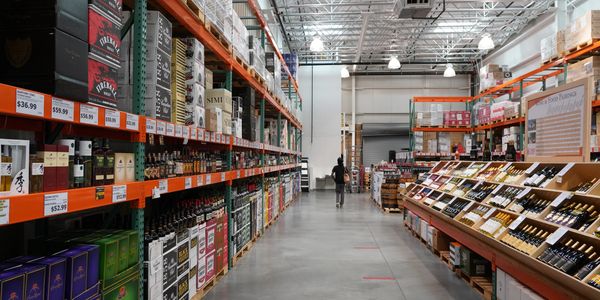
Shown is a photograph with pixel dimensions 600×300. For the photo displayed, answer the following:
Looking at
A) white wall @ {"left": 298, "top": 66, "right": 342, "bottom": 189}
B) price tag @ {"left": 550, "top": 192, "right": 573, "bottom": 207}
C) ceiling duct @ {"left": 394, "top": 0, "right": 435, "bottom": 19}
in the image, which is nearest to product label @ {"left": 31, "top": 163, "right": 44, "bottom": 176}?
price tag @ {"left": 550, "top": 192, "right": 573, "bottom": 207}

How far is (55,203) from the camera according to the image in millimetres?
2104

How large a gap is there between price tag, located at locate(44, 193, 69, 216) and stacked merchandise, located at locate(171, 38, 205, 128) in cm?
168

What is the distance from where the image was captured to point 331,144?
2114 cm

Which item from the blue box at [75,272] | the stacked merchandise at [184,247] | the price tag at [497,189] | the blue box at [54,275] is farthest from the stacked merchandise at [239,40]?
the blue box at [54,275]

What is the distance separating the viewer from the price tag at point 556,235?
3594mm

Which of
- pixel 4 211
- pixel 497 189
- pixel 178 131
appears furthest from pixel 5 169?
pixel 497 189

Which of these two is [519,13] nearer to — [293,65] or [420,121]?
[420,121]

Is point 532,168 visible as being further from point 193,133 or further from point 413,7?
point 413,7

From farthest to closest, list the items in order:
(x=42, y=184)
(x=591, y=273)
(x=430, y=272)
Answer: (x=430, y=272), (x=591, y=273), (x=42, y=184)

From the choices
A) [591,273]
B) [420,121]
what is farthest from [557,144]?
[420,121]

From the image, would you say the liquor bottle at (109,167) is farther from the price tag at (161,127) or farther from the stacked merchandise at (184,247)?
the stacked merchandise at (184,247)

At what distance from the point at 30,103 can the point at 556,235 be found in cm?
392

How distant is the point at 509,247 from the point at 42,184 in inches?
153

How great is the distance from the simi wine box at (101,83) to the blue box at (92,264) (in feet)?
2.74
